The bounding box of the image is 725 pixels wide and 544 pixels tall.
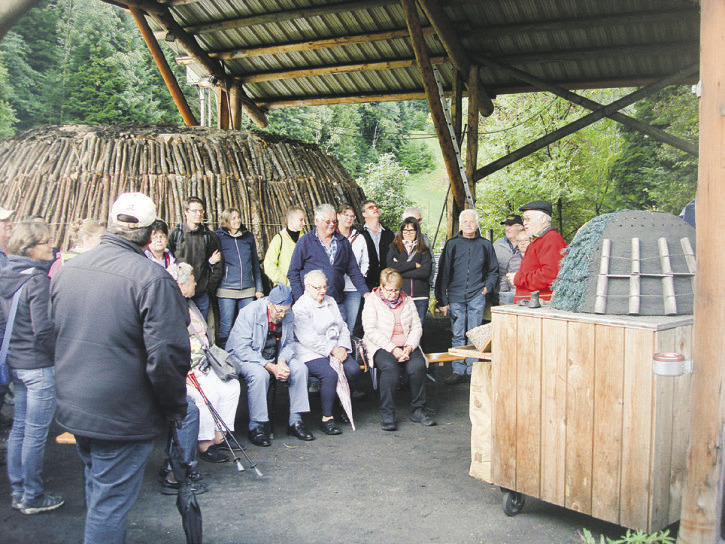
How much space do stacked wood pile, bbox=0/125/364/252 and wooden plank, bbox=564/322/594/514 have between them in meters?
4.89

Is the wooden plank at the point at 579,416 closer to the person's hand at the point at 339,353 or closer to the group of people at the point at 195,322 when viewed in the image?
the group of people at the point at 195,322

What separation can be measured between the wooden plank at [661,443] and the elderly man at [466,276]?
4.04 m

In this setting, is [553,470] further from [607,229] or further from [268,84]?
[268,84]

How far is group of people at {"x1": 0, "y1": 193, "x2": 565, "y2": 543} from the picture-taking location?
2.54 meters

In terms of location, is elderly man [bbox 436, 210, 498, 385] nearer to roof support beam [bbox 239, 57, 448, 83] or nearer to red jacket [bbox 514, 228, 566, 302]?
red jacket [bbox 514, 228, 566, 302]

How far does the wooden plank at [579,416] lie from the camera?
123 inches

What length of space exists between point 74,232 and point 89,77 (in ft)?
91.2

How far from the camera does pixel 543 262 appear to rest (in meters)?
4.49

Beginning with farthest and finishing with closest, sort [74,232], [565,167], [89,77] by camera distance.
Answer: [89,77]
[565,167]
[74,232]

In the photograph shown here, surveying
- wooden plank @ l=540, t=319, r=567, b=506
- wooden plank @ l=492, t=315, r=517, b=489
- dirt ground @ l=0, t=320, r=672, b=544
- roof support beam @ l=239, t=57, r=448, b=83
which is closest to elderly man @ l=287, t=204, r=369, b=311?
dirt ground @ l=0, t=320, r=672, b=544

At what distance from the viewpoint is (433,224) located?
3812cm

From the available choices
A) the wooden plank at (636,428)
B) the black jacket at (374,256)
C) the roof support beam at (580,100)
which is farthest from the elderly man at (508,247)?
the wooden plank at (636,428)

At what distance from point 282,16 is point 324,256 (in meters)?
4.63

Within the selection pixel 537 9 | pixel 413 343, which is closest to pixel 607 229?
pixel 413 343
